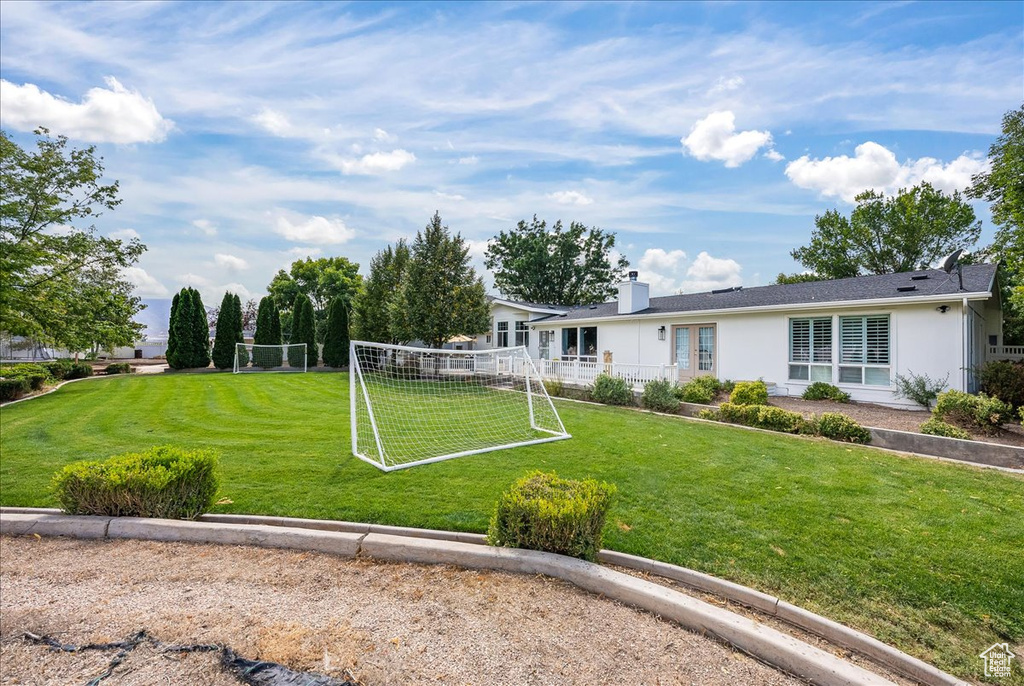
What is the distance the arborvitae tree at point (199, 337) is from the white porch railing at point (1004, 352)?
33.7m

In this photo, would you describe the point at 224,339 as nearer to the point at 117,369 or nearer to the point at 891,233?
the point at 117,369

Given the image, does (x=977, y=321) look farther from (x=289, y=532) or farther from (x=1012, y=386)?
(x=289, y=532)

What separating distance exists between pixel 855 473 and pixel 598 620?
4783 millimetres

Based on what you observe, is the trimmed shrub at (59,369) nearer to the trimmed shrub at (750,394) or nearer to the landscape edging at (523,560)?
the landscape edging at (523,560)

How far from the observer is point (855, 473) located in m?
5.70

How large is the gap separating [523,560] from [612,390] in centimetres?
922

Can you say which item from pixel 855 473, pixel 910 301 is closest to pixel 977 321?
pixel 910 301

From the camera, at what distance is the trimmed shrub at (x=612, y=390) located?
12102 mm

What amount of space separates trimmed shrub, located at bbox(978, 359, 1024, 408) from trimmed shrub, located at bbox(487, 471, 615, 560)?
10.1 meters

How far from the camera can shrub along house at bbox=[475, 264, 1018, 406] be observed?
10.4 metres

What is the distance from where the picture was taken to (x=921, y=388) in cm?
1022

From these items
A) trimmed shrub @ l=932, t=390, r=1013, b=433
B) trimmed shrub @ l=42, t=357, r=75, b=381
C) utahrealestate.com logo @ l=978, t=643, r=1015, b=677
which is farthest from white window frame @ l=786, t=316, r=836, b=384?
trimmed shrub @ l=42, t=357, r=75, b=381

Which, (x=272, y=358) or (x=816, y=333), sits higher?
(x=816, y=333)

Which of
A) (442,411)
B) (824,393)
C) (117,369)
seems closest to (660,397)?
(824,393)
